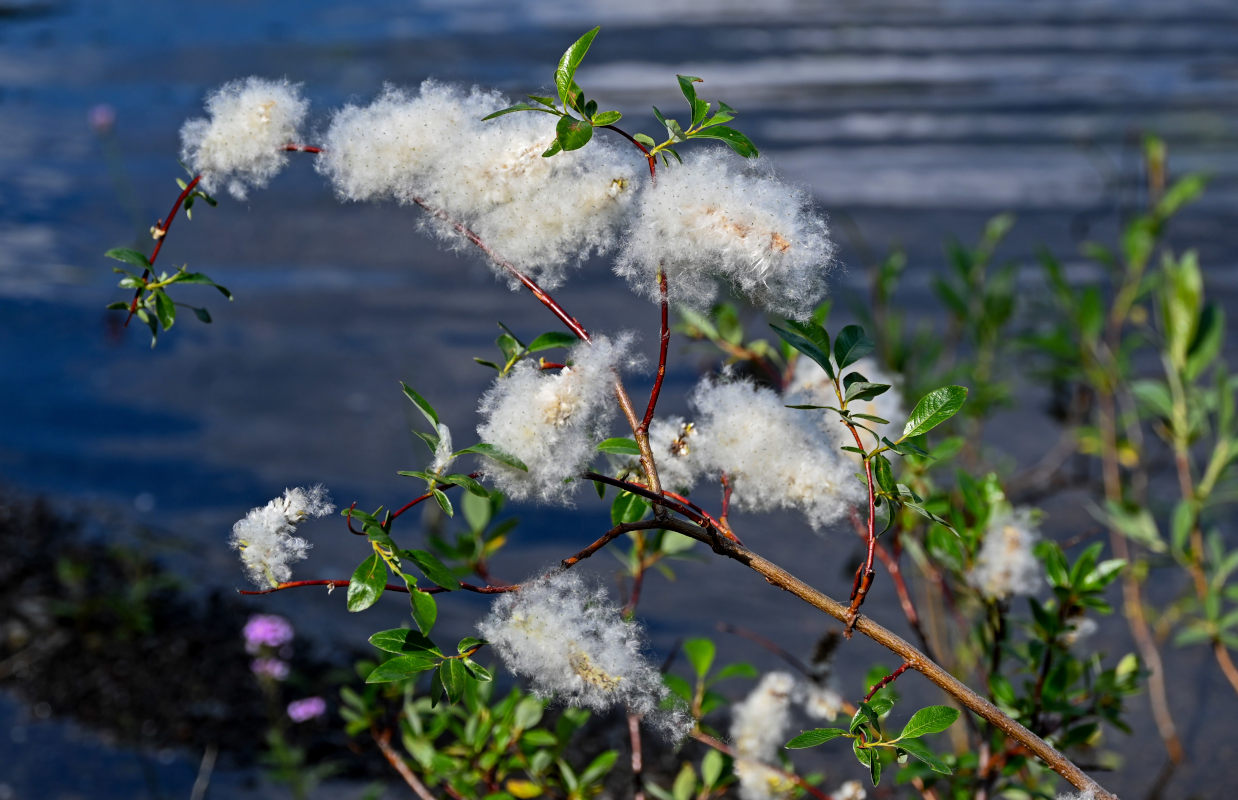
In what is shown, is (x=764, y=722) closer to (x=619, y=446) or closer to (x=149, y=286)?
(x=619, y=446)

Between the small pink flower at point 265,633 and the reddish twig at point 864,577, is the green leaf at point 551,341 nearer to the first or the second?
the reddish twig at point 864,577

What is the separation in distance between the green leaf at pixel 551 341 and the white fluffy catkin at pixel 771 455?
0.43 ft

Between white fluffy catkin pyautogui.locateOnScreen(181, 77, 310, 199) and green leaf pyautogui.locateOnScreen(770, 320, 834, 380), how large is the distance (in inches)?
18.0

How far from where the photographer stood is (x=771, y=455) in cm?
87

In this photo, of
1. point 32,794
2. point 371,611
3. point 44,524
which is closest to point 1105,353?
point 371,611

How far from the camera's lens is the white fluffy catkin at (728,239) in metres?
0.74

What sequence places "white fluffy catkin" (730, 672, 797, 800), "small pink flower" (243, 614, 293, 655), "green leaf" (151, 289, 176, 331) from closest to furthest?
"green leaf" (151, 289, 176, 331) < "white fluffy catkin" (730, 672, 797, 800) < "small pink flower" (243, 614, 293, 655)

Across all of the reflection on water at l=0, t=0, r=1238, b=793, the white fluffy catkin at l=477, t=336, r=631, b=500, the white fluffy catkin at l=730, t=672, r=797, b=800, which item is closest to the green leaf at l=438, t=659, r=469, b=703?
the white fluffy catkin at l=477, t=336, r=631, b=500

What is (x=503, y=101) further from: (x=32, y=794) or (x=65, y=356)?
(x=65, y=356)

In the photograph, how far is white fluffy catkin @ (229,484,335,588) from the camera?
2.39 feet

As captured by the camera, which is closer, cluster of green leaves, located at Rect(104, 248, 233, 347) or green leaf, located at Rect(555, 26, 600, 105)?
green leaf, located at Rect(555, 26, 600, 105)

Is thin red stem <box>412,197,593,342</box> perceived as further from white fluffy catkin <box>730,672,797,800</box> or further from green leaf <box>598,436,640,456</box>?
white fluffy catkin <box>730,672,797,800</box>

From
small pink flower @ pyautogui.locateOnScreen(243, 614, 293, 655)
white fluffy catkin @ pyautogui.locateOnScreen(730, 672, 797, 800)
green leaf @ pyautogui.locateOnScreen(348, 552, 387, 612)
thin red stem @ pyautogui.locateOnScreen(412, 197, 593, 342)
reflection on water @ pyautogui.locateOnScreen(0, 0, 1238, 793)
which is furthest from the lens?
reflection on water @ pyautogui.locateOnScreen(0, 0, 1238, 793)

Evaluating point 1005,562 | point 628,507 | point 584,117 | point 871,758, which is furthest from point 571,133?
point 1005,562
